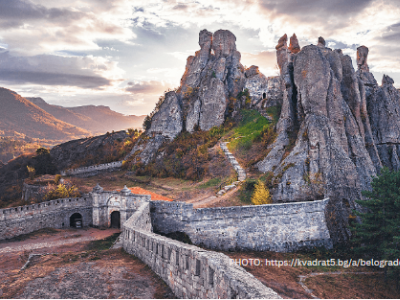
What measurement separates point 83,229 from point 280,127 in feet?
77.8

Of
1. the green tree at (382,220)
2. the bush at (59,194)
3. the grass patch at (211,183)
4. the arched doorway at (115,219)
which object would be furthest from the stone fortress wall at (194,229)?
the grass patch at (211,183)

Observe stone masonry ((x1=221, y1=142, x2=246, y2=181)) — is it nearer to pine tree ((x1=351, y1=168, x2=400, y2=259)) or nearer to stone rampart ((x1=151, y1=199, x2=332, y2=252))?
stone rampart ((x1=151, y1=199, x2=332, y2=252))

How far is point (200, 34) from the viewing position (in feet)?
168

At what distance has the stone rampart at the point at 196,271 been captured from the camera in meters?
5.78

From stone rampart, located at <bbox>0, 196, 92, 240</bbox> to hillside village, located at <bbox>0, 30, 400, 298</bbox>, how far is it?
3.6 inches

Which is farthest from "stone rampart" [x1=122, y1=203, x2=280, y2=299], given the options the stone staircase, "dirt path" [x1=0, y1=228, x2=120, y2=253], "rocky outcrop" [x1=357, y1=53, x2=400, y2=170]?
"rocky outcrop" [x1=357, y1=53, x2=400, y2=170]

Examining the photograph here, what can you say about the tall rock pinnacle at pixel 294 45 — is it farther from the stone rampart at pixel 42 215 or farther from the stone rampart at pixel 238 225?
the stone rampart at pixel 42 215

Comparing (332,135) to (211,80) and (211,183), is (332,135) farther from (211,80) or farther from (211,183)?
(211,80)

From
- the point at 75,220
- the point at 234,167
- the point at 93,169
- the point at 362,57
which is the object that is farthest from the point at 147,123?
the point at 362,57

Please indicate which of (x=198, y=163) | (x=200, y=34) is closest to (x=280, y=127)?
(x=198, y=163)

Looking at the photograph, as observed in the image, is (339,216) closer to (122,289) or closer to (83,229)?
(122,289)

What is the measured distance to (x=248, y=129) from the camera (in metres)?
37.9

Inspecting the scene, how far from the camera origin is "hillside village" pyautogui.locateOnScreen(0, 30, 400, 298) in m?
13.3

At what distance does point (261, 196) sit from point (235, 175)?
669 centimetres
